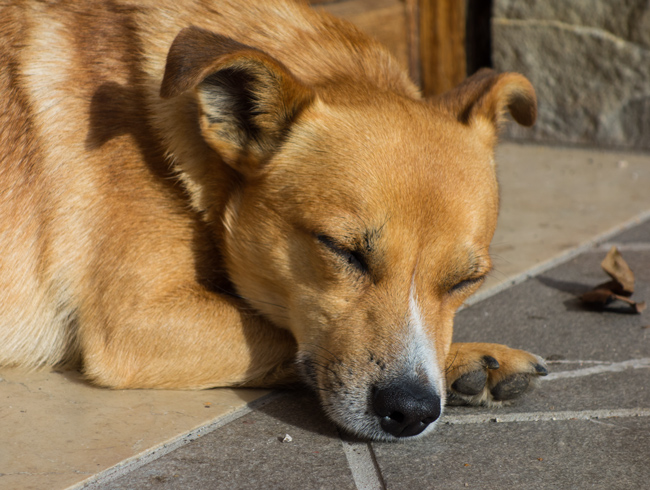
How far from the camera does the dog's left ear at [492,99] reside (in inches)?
117

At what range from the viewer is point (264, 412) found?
A: 2.60 m

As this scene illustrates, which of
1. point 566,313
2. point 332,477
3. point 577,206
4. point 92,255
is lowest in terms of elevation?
point 577,206

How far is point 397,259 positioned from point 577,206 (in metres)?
3.02

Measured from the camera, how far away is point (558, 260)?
164 inches

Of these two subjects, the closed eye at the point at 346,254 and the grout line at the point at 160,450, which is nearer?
the grout line at the point at 160,450

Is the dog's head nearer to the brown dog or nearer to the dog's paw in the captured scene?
the brown dog

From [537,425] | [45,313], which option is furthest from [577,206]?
[45,313]

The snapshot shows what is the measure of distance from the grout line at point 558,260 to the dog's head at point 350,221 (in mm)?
959

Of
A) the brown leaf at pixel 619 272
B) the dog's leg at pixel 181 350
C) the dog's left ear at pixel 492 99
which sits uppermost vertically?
the dog's left ear at pixel 492 99

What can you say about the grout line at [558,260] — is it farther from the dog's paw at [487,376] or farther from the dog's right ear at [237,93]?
the dog's right ear at [237,93]

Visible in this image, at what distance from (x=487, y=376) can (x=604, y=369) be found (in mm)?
600

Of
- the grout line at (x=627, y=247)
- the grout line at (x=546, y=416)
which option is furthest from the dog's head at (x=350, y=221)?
the grout line at (x=627, y=247)

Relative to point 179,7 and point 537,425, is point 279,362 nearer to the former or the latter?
point 537,425

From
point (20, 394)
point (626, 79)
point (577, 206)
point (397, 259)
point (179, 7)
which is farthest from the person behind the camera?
point (626, 79)
